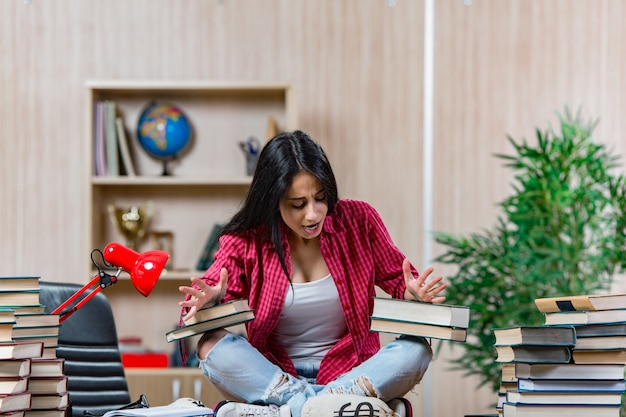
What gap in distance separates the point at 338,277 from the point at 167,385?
187 centimetres

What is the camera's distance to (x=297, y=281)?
2.44 m

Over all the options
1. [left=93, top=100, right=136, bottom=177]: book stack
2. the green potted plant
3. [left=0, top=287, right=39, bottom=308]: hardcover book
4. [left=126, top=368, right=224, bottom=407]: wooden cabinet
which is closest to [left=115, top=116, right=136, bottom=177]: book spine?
[left=93, top=100, right=136, bottom=177]: book stack

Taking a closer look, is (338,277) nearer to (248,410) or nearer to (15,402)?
(248,410)

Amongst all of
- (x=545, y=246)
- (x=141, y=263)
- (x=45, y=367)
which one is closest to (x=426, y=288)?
(x=141, y=263)

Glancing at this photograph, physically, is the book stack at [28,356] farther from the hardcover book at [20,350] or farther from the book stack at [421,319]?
the book stack at [421,319]

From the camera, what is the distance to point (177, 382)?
4035 millimetres

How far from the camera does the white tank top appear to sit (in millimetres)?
2406

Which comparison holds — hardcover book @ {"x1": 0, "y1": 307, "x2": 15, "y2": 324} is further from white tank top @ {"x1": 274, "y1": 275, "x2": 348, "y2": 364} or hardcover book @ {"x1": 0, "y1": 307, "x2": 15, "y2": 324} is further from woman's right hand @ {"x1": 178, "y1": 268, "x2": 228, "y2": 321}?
white tank top @ {"x1": 274, "y1": 275, "x2": 348, "y2": 364}

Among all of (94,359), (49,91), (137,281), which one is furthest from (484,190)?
(137,281)

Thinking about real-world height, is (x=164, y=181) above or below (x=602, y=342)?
above

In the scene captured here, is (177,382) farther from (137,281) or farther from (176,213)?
(137,281)

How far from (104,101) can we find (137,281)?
7.95 feet

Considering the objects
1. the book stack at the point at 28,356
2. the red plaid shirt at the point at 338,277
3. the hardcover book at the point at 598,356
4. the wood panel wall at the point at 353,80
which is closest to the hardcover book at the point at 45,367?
the book stack at the point at 28,356

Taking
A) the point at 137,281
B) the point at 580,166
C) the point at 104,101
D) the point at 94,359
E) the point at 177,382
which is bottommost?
the point at 177,382
